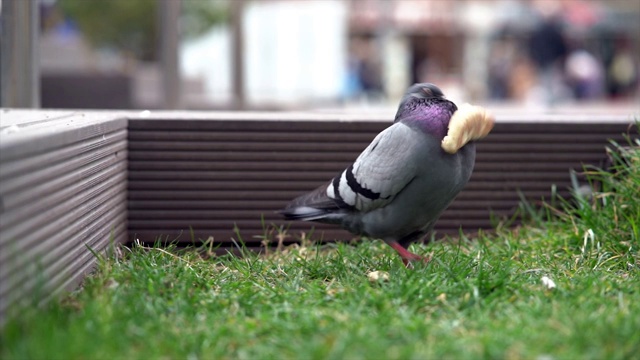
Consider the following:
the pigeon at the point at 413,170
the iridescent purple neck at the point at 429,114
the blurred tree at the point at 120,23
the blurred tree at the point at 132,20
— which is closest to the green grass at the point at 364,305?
the pigeon at the point at 413,170

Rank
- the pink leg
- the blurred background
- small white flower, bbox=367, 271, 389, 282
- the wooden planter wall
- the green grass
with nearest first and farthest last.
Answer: the green grass → small white flower, bbox=367, 271, 389, 282 → the pink leg → the wooden planter wall → the blurred background

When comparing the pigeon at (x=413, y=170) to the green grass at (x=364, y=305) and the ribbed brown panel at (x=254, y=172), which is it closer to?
the green grass at (x=364, y=305)

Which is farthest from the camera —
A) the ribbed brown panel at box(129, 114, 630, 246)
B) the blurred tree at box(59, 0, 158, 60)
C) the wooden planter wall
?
the blurred tree at box(59, 0, 158, 60)

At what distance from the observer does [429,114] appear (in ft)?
13.8

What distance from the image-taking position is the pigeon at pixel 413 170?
13.5 feet

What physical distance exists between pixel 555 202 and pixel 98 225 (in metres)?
2.60

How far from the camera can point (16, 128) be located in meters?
3.84

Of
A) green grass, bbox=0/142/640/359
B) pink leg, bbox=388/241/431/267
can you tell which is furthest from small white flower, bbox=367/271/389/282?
pink leg, bbox=388/241/431/267

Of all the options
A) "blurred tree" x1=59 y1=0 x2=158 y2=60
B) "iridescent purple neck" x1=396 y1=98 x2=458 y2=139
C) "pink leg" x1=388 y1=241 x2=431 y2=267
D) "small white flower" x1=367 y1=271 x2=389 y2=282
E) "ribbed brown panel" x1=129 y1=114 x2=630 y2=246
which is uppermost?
"blurred tree" x1=59 y1=0 x2=158 y2=60

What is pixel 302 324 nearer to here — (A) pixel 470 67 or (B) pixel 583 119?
(B) pixel 583 119

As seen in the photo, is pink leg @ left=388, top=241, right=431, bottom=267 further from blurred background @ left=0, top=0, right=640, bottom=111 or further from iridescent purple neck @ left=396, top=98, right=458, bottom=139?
blurred background @ left=0, top=0, right=640, bottom=111

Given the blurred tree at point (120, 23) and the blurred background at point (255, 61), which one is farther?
the blurred tree at point (120, 23)

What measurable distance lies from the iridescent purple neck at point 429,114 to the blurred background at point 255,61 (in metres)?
3.13

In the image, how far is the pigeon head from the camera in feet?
13.6
